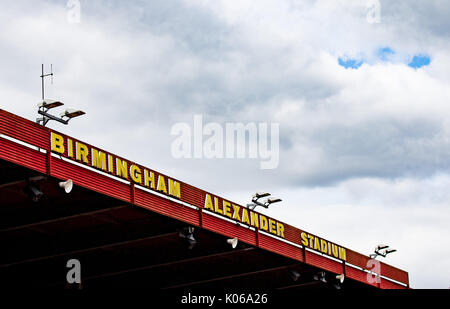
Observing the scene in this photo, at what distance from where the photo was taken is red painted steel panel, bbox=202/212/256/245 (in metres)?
41.8

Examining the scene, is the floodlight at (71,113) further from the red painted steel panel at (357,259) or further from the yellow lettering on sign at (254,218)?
the red painted steel panel at (357,259)

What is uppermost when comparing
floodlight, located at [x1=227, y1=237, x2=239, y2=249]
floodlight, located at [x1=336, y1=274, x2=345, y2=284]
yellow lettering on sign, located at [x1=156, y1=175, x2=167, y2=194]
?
yellow lettering on sign, located at [x1=156, y1=175, x2=167, y2=194]

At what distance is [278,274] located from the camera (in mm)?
55531

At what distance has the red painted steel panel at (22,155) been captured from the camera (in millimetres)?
30203

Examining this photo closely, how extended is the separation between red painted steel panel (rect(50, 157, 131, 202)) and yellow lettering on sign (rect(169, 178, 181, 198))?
3.07m

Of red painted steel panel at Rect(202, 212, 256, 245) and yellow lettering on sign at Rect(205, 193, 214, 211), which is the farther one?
red painted steel panel at Rect(202, 212, 256, 245)

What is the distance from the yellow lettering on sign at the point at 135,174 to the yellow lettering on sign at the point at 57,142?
4.50m

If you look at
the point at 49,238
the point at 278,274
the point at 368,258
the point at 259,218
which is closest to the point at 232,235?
the point at 259,218

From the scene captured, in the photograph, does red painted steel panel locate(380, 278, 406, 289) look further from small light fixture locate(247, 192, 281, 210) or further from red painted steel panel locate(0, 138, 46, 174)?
red painted steel panel locate(0, 138, 46, 174)

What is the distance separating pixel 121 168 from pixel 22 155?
6.13 m

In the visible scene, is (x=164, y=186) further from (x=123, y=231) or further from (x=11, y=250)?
(x=11, y=250)

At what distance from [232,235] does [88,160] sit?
11.6 meters

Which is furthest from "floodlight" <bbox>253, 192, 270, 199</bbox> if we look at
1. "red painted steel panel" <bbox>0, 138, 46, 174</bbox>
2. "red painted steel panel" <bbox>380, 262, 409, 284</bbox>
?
"red painted steel panel" <bbox>0, 138, 46, 174</bbox>
